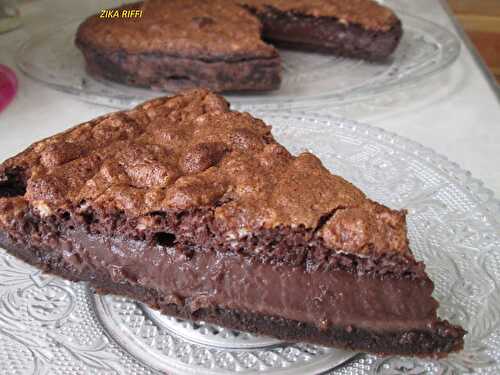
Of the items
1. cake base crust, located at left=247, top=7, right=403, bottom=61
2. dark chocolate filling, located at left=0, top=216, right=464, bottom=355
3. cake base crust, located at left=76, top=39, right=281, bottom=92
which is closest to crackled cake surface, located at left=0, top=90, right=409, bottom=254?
dark chocolate filling, located at left=0, top=216, right=464, bottom=355

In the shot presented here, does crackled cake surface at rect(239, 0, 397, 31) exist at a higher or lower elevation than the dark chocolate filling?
higher

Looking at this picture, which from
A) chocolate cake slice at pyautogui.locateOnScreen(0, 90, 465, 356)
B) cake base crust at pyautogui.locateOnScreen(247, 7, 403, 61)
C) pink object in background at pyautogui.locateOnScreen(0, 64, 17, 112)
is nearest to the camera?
chocolate cake slice at pyautogui.locateOnScreen(0, 90, 465, 356)

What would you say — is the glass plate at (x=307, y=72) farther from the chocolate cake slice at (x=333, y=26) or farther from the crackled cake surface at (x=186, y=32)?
the crackled cake surface at (x=186, y=32)

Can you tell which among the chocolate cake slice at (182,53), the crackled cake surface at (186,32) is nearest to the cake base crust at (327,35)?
the crackled cake surface at (186,32)

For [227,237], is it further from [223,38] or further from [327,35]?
[327,35]

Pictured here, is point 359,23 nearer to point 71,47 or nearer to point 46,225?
point 71,47

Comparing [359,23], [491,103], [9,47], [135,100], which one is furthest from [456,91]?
[9,47]

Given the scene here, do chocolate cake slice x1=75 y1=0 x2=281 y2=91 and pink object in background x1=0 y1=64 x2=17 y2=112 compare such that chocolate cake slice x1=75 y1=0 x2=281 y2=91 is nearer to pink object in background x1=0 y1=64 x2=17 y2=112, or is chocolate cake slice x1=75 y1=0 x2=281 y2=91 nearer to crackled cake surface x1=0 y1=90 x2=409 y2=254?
pink object in background x1=0 y1=64 x2=17 y2=112
